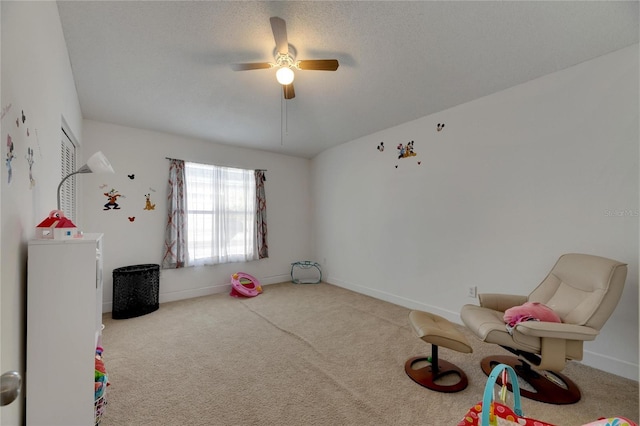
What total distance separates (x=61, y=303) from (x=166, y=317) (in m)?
2.29

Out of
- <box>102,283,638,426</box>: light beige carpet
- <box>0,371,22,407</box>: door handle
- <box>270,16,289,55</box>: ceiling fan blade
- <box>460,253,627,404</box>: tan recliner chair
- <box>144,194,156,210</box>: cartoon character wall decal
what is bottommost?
<box>102,283,638,426</box>: light beige carpet

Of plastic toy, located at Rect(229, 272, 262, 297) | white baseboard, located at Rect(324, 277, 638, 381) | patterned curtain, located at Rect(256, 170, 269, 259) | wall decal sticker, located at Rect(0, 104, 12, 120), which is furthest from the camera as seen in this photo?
patterned curtain, located at Rect(256, 170, 269, 259)

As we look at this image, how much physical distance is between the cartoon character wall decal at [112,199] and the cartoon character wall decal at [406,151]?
3841mm

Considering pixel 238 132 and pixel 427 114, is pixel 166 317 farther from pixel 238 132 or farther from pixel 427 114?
pixel 427 114

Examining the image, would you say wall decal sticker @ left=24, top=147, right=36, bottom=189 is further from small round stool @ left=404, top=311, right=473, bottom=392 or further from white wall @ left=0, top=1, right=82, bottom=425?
small round stool @ left=404, top=311, right=473, bottom=392

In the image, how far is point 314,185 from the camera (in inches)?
208

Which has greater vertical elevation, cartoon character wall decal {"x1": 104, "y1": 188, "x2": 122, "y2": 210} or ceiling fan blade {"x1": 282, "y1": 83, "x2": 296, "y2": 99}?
ceiling fan blade {"x1": 282, "y1": 83, "x2": 296, "y2": 99}

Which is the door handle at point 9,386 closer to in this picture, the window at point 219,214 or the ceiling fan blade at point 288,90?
the ceiling fan blade at point 288,90

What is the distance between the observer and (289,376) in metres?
2.02

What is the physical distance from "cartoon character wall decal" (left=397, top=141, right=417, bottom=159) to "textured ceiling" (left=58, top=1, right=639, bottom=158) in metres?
0.46

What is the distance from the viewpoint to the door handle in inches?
20.8

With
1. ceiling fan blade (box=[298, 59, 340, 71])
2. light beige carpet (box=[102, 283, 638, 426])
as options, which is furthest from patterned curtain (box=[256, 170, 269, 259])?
ceiling fan blade (box=[298, 59, 340, 71])

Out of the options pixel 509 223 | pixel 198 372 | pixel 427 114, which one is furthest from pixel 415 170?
pixel 198 372

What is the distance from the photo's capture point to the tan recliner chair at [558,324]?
5.51ft
